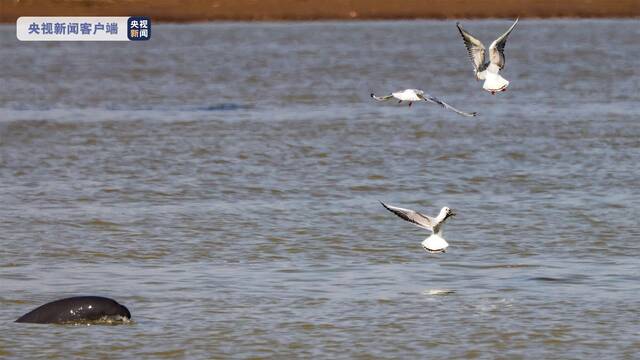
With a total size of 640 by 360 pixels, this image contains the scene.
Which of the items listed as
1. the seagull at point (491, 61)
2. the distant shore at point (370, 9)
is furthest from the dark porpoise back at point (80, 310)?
the distant shore at point (370, 9)

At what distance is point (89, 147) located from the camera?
39.3 metres

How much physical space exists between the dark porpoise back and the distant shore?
82701mm

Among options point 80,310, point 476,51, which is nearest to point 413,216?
point 476,51

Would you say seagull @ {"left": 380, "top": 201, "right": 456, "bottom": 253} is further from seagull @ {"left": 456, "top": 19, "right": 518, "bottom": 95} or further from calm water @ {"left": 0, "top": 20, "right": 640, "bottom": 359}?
seagull @ {"left": 456, "top": 19, "right": 518, "bottom": 95}

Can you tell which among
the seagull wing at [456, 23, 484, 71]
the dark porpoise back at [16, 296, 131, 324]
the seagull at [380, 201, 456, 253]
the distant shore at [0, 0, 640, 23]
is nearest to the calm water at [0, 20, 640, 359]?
the dark porpoise back at [16, 296, 131, 324]

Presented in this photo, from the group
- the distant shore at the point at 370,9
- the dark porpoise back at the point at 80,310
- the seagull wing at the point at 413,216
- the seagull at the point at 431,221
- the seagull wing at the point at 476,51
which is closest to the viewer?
the seagull wing at the point at 413,216

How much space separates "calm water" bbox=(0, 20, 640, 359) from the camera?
19.0 m

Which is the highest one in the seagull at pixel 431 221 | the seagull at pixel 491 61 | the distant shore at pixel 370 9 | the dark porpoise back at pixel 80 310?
the distant shore at pixel 370 9

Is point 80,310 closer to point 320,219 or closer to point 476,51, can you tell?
point 476,51

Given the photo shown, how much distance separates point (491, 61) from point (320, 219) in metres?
8.85

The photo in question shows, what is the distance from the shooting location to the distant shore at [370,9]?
106m

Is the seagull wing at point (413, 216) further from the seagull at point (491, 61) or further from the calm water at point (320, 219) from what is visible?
the seagull at point (491, 61)

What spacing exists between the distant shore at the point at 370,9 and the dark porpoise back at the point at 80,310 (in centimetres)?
8270

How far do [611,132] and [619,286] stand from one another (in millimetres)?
19677
